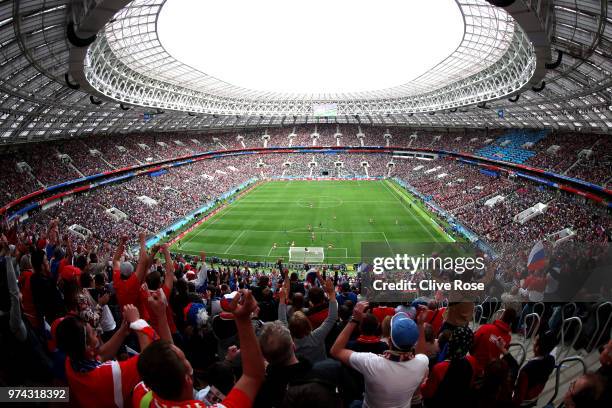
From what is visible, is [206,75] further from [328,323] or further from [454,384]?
[454,384]

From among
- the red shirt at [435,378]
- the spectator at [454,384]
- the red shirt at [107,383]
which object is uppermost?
the red shirt at [107,383]

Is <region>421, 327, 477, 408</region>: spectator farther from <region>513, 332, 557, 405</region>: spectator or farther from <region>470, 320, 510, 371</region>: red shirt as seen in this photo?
<region>513, 332, 557, 405</region>: spectator

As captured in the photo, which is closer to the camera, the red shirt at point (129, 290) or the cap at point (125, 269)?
the red shirt at point (129, 290)

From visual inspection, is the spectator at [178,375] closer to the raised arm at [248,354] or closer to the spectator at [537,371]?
the raised arm at [248,354]

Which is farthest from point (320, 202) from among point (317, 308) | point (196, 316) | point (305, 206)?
point (196, 316)

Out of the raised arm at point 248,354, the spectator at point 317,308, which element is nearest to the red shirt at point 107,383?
the raised arm at point 248,354

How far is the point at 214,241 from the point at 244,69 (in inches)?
885

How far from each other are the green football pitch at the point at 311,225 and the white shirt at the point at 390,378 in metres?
28.5

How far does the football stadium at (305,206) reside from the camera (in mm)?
3838

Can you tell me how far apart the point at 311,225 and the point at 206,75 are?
2196 cm

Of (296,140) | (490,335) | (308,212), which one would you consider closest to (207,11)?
(308,212)

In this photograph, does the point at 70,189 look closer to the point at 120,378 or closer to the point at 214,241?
the point at 214,241

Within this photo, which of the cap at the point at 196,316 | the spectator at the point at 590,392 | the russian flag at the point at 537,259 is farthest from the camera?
→ the russian flag at the point at 537,259

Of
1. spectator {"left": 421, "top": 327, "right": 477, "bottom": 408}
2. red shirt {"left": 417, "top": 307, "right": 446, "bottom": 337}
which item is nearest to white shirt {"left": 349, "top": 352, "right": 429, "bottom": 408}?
spectator {"left": 421, "top": 327, "right": 477, "bottom": 408}
